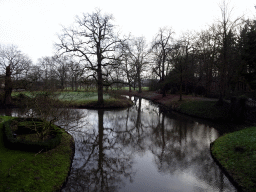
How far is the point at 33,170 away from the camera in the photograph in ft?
20.9

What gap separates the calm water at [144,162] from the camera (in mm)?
6598

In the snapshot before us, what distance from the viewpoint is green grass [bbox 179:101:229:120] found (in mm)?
18170

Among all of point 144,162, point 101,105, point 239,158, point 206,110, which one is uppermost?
point 101,105

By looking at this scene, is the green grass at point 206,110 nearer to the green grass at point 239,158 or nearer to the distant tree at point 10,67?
the green grass at point 239,158

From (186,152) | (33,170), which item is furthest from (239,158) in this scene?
(33,170)

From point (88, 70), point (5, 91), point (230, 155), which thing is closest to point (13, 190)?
point (230, 155)

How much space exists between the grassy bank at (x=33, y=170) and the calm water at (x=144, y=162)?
0.52m

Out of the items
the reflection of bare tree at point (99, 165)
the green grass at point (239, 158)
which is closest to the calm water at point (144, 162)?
the reflection of bare tree at point (99, 165)

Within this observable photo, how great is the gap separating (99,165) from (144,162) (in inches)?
86.7

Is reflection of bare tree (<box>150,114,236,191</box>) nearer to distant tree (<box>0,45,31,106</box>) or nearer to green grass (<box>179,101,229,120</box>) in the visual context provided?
green grass (<box>179,101,229,120</box>)

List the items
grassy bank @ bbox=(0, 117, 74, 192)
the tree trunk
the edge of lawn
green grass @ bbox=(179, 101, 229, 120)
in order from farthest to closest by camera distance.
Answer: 1. the edge of lawn
2. the tree trunk
3. green grass @ bbox=(179, 101, 229, 120)
4. grassy bank @ bbox=(0, 117, 74, 192)

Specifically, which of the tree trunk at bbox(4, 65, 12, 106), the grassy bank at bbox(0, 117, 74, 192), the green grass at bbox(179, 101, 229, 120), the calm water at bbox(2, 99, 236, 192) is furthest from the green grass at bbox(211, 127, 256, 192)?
the tree trunk at bbox(4, 65, 12, 106)

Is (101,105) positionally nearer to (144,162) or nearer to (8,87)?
(8,87)

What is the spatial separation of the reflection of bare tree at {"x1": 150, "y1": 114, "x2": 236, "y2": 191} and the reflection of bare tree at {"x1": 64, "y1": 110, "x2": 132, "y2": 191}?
1.83m
